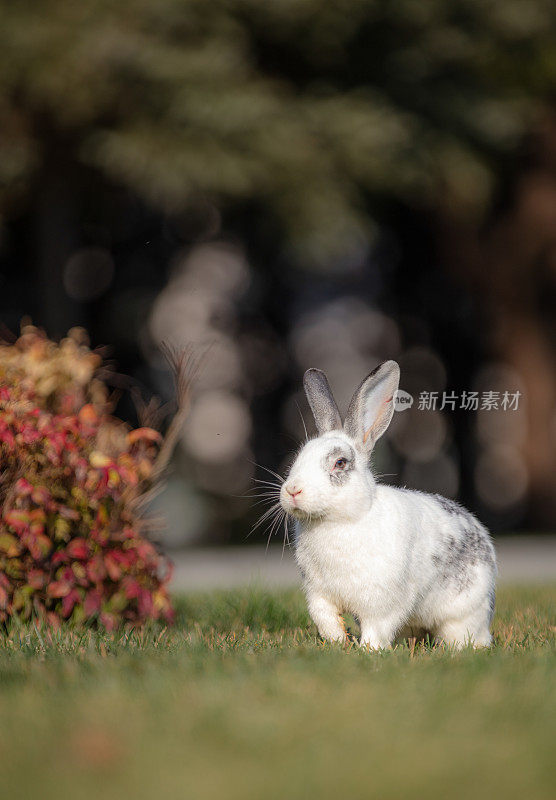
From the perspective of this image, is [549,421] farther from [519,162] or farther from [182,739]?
[182,739]

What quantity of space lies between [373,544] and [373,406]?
685 mm

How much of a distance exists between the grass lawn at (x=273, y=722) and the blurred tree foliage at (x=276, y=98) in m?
7.93

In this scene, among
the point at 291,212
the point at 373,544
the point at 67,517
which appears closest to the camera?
the point at 373,544

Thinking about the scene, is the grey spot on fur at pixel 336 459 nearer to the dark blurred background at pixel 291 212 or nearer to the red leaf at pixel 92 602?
the red leaf at pixel 92 602

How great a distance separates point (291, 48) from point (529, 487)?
286 inches

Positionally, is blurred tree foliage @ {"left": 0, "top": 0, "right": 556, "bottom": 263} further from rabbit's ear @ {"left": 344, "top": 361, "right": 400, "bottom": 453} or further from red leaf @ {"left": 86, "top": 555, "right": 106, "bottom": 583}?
rabbit's ear @ {"left": 344, "top": 361, "right": 400, "bottom": 453}

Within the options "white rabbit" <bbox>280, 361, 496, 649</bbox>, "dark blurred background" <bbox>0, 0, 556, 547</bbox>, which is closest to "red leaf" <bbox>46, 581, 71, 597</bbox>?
"white rabbit" <bbox>280, 361, 496, 649</bbox>

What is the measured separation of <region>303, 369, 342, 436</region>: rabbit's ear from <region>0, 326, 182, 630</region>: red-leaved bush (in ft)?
3.62

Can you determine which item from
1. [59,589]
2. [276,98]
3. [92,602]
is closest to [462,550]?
[92,602]

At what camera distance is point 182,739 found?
2561 mm

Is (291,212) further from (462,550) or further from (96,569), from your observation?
(462,550)

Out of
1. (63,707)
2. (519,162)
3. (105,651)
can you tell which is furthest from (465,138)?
(63,707)

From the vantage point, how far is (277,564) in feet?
37.9

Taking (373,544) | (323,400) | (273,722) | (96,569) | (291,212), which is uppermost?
(291,212)
